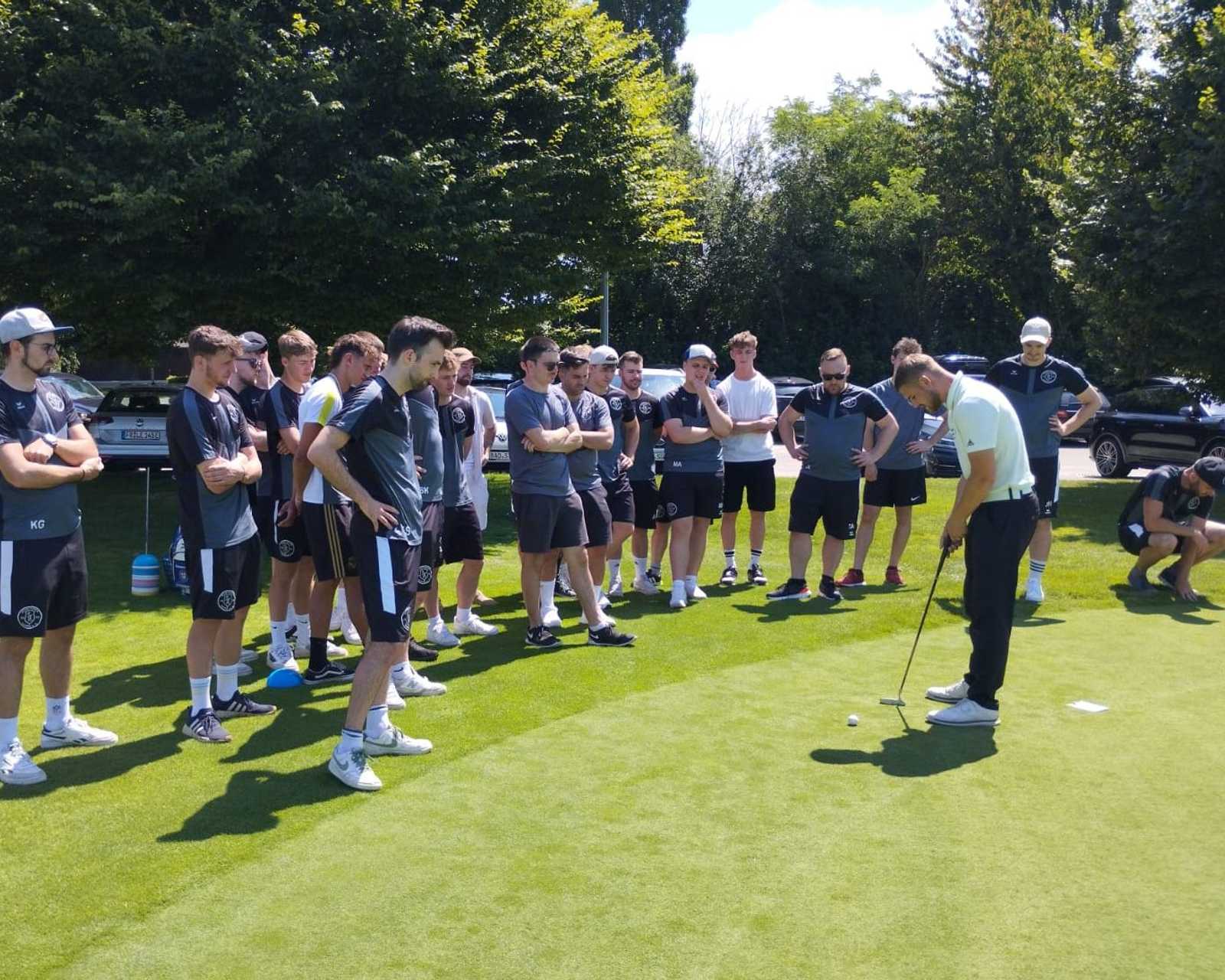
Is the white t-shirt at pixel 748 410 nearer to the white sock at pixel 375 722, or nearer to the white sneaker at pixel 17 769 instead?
the white sock at pixel 375 722

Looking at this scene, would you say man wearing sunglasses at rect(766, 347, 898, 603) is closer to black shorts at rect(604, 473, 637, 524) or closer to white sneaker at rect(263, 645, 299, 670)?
black shorts at rect(604, 473, 637, 524)

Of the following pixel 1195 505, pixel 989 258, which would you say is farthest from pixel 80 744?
pixel 989 258

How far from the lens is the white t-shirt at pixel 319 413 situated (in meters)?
6.27

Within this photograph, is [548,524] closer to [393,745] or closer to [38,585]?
[393,745]

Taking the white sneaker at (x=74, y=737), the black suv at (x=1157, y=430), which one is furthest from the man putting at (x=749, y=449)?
the black suv at (x=1157, y=430)

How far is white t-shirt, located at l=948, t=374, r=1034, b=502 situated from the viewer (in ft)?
19.5

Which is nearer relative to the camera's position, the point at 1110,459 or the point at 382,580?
the point at 382,580

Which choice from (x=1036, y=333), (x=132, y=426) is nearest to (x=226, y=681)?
(x=1036, y=333)

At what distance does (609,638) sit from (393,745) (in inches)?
94.6

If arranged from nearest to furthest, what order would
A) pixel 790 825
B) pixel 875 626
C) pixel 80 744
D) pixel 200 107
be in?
pixel 790 825
pixel 80 744
pixel 875 626
pixel 200 107

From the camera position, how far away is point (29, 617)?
17.1 feet

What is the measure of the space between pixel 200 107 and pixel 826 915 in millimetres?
11552

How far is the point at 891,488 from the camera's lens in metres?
10.3

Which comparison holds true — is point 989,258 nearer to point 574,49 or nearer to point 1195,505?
point 574,49
